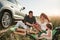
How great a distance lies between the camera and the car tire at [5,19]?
2.49 metres

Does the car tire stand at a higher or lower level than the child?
higher

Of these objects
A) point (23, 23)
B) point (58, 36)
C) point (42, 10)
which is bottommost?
point (58, 36)

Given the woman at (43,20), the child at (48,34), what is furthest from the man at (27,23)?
the child at (48,34)

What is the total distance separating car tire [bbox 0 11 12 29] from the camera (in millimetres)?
2492

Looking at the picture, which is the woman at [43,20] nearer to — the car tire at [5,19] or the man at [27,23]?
the man at [27,23]

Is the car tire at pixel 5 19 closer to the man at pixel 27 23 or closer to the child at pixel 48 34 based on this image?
the man at pixel 27 23

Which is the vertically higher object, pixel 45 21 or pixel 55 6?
pixel 55 6

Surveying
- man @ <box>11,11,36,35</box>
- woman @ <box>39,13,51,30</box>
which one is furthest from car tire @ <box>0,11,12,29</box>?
woman @ <box>39,13,51,30</box>

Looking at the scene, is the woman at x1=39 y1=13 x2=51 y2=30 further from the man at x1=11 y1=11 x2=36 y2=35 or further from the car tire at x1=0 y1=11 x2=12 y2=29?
the car tire at x1=0 y1=11 x2=12 y2=29

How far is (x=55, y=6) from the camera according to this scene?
2438 mm

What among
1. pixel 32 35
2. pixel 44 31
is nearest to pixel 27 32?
pixel 32 35

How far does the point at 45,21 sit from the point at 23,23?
0.98ft

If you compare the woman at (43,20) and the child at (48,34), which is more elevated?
the woman at (43,20)

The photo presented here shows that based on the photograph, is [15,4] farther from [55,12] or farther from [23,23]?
[55,12]
